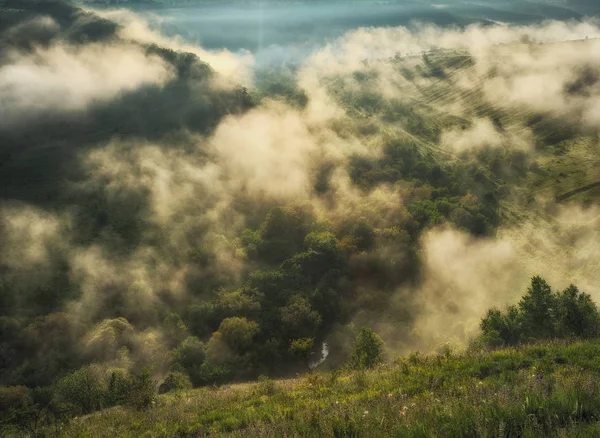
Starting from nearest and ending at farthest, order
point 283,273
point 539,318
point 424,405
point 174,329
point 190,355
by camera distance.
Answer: point 424,405 < point 539,318 < point 190,355 < point 174,329 < point 283,273

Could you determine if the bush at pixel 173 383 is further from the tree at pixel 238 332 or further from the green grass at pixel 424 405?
the green grass at pixel 424 405

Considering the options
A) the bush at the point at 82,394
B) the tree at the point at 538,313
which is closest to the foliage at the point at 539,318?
the tree at the point at 538,313

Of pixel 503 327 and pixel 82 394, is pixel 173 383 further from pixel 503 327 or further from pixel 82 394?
pixel 503 327

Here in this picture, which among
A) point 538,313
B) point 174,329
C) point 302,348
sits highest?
point 538,313

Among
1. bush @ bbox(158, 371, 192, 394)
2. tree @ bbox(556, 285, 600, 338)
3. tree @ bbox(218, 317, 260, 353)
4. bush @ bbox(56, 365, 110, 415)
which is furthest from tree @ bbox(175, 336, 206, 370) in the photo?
tree @ bbox(556, 285, 600, 338)

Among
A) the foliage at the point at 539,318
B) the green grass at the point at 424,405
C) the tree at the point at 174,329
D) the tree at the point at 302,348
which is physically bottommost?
the tree at the point at 302,348

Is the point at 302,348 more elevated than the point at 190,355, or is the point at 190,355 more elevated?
the point at 190,355

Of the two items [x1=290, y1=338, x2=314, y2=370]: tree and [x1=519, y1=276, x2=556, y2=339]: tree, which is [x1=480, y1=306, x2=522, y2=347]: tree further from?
[x1=290, y1=338, x2=314, y2=370]: tree

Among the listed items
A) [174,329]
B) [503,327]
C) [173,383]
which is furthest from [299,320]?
[503,327]

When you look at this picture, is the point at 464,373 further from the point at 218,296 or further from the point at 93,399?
the point at 218,296
